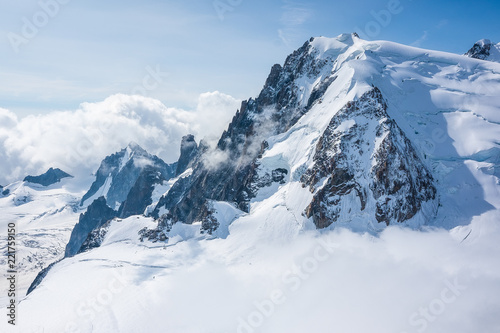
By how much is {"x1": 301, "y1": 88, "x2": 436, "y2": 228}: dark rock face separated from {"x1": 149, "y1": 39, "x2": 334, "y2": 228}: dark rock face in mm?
25923

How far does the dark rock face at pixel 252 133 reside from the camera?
460 feet

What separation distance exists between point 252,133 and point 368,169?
2832 inches

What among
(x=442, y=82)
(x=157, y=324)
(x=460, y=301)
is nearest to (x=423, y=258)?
(x=460, y=301)

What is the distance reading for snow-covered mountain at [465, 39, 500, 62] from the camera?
508 feet

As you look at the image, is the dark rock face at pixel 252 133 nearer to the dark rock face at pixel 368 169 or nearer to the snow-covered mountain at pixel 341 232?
the snow-covered mountain at pixel 341 232

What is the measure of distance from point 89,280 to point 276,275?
56.4 metres

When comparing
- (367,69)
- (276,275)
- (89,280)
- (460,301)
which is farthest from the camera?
(367,69)

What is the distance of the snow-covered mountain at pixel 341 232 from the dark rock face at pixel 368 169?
0.36 m

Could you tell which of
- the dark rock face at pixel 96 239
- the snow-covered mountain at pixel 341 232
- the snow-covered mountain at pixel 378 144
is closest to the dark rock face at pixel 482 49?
the snow-covered mountain at pixel 341 232

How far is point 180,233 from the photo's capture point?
12975cm

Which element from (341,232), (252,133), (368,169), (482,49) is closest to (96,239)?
(252,133)

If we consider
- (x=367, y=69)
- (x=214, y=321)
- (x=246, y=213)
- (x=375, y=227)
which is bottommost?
Result: (x=214, y=321)

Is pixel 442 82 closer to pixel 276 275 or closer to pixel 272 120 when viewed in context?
pixel 272 120

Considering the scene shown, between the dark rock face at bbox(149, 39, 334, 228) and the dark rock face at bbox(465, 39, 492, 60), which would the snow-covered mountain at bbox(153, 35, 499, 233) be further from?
the dark rock face at bbox(465, 39, 492, 60)
